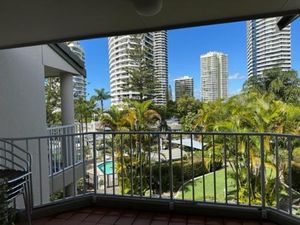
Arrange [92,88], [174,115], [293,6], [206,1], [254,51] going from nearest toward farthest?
1. [206,1]
2. [293,6]
3. [254,51]
4. [174,115]
5. [92,88]

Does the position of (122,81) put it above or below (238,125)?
above

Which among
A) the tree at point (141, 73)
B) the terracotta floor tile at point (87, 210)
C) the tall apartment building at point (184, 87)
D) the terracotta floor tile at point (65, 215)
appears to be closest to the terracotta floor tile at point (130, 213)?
the terracotta floor tile at point (87, 210)

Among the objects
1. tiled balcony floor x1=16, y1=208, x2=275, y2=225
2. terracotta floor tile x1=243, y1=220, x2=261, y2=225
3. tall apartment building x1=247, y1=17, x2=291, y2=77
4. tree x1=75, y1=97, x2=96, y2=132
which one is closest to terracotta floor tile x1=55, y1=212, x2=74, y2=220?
tiled balcony floor x1=16, y1=208, x2=275, y2=225

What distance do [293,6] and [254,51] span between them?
67.7 feet

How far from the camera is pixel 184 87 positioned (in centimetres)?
2742

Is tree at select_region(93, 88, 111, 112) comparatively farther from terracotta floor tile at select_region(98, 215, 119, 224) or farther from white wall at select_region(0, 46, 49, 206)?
terracotta floor tile at select_region(98, 215, 119, 224)

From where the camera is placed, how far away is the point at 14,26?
2645 mm

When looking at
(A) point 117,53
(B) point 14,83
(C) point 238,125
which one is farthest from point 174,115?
(B) point 14,83

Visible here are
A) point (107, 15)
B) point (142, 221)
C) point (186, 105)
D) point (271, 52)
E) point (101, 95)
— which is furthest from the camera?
point (101, 95)

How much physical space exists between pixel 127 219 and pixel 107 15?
2062mm

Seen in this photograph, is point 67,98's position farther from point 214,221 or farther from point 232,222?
point 232,222

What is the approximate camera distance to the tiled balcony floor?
9.62 ft

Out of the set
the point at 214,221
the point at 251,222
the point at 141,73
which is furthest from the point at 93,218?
the point at 141,73

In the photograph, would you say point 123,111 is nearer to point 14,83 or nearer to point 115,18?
point 14,83
